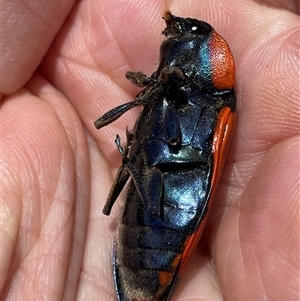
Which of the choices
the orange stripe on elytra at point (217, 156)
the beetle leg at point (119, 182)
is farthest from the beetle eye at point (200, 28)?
the beetle leg at point (119, 182)

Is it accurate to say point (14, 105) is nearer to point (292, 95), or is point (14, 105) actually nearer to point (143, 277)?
point (143, 277)

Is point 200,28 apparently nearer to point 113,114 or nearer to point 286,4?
point 113,114

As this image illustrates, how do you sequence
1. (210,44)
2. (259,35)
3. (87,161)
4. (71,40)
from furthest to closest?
(71,40), (87,161), (259,35), (210,44)

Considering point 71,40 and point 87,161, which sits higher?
point 71,40

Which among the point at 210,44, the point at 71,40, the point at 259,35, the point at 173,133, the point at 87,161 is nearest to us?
the point at 173,133

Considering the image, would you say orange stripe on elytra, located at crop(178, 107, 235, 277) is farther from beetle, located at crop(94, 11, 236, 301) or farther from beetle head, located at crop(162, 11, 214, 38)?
beetle head, located at crop(162, 11, 214, 38)

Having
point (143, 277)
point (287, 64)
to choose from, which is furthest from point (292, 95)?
point (143, 277)

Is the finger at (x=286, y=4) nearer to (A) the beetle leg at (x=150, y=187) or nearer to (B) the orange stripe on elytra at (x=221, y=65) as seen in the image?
(B) the orange stripe on elytra at (x=221, y=65)
